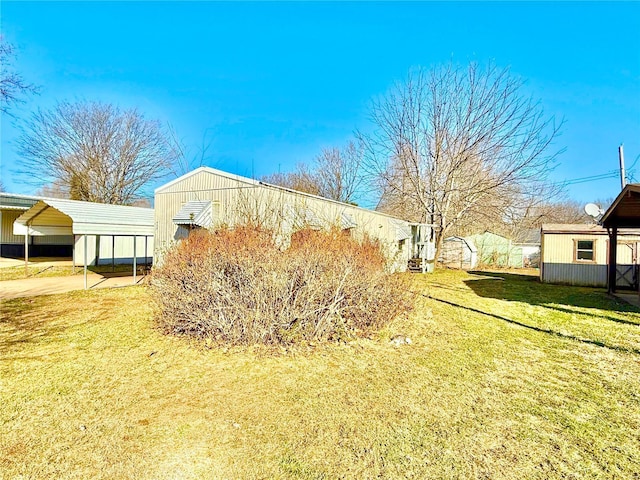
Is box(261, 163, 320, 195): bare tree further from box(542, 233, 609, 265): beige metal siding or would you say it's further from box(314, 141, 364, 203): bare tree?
box(542, 233, 609, 265): beige metal siding

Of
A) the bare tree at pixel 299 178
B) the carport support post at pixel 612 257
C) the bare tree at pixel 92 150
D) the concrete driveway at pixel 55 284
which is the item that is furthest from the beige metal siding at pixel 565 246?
the bare tree at pixel 92 150

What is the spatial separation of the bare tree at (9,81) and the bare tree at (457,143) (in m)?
14.7

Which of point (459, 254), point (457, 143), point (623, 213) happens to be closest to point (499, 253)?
point (459, 254)

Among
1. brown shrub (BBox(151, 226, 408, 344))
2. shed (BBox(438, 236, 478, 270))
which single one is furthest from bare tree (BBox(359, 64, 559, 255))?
brown shrub (BBox(151, 226, 408, 344))

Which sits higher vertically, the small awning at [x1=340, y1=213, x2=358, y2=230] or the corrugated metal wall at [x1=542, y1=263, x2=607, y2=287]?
the small awning at [x1=340, y1=213, x2=358, y2=230]

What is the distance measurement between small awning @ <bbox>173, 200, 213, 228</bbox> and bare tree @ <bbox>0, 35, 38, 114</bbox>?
5.90m

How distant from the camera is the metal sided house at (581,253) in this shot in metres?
13.8

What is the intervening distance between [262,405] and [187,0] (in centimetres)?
1093

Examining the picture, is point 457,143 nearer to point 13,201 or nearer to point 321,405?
point 321,405

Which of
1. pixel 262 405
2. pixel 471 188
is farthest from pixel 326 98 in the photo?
pixel 262 405

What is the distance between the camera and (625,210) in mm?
9188

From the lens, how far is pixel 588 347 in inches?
206

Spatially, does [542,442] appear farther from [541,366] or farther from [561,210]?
[561,210]

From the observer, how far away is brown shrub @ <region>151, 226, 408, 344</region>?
4.97 m
